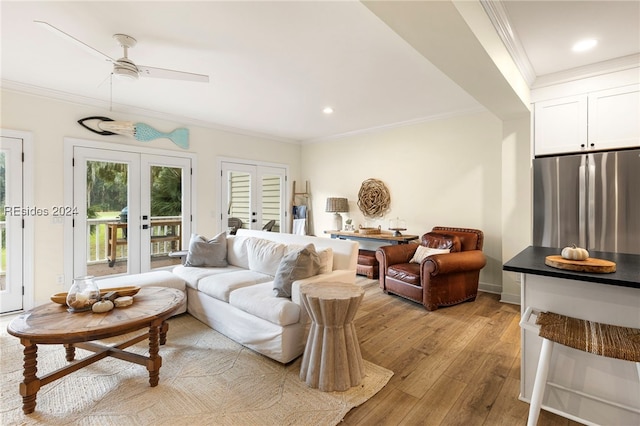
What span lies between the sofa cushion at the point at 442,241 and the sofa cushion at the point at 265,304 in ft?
7.99

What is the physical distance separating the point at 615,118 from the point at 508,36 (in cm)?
156

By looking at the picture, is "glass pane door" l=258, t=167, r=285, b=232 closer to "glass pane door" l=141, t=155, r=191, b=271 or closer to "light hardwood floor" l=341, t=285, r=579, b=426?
"glass pane door" l=141, t=155, r=191, b=271

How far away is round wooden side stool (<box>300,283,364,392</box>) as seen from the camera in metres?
2.05

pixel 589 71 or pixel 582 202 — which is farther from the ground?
pixel 589 71

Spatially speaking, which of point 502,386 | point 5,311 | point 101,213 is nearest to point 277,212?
point 101,213

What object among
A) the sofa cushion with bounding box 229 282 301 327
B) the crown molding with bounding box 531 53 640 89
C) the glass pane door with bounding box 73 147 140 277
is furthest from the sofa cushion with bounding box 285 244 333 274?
the glass pane door with bounding box 73 147 140 277

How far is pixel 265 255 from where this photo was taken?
3.43 m

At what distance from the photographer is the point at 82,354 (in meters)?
2.57

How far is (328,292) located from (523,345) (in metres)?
1.28

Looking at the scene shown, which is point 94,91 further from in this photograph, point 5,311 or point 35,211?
point 5,311

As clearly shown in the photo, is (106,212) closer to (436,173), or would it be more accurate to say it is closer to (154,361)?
(154,361)

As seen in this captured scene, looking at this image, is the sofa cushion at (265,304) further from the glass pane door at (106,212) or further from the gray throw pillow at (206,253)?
the glass pane door at (106,212)

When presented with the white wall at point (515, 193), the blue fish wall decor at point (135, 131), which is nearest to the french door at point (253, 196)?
the blue fish wall decor at point (135, 131)

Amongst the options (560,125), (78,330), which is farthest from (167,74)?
(560,125)
